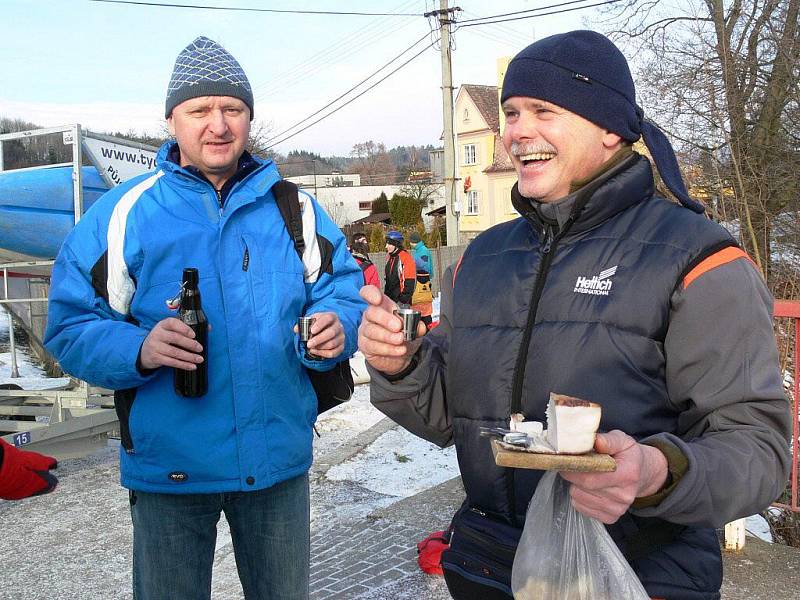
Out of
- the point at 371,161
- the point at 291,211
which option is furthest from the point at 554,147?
the point at 371,161

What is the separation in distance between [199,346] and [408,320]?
2.71 feet

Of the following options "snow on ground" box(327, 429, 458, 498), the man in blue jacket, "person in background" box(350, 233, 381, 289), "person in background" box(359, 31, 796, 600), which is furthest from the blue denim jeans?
"person in background" box(350, 233, 381, 289)

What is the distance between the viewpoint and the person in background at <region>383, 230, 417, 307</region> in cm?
1330

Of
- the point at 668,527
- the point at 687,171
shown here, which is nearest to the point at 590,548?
the point at 668,527

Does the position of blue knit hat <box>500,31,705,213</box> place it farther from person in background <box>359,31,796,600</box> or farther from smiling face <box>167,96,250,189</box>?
smiling face <box>167,96,250,189</box>

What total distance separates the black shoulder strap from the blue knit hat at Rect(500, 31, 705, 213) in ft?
3.43

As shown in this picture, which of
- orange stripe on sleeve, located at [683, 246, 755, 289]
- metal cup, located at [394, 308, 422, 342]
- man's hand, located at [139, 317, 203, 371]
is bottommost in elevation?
man's hand, located at [139, 317, 203, 371]

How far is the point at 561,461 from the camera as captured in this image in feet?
4.28

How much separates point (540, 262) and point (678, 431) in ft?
1.76

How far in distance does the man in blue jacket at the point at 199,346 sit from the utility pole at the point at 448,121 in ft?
59.3

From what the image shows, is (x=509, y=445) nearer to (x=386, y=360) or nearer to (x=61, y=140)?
(x=386, y=360)

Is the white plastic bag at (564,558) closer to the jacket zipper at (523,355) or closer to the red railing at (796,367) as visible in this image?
the jacket zipper at (523,355)

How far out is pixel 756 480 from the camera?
5.07 feet

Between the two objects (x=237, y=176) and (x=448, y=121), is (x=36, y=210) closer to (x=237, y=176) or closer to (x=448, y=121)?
(x=237, y=176)
